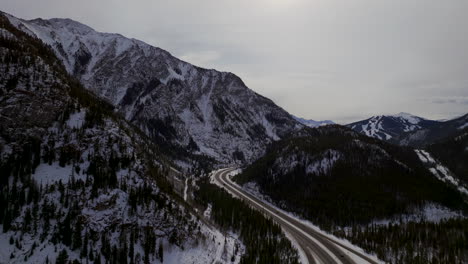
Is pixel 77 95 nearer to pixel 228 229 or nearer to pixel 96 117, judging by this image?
pixel 96 117

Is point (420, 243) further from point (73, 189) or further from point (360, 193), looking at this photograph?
point (73, 189)

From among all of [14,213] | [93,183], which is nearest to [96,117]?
[93,183]

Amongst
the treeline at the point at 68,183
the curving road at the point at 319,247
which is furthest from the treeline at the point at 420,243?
the treeline at the point at 68,183

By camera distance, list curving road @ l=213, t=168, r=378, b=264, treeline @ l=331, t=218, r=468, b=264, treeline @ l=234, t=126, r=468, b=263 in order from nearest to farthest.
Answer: curving road @ l=213, t=168, r=378, b=264
treeline @ l=331, t=218, r=468, b=264
treeline @ l=234, t=126, r=468, b=263

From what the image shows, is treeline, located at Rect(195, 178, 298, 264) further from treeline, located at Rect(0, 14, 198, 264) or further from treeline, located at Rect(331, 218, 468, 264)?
treeline, located at Rect(331, 218, 468, 264)

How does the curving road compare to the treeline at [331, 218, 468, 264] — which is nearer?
the curving road

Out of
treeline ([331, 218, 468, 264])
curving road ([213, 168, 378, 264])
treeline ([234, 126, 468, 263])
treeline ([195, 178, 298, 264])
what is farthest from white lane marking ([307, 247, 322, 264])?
treeline ([234, 126, 468, 263])
